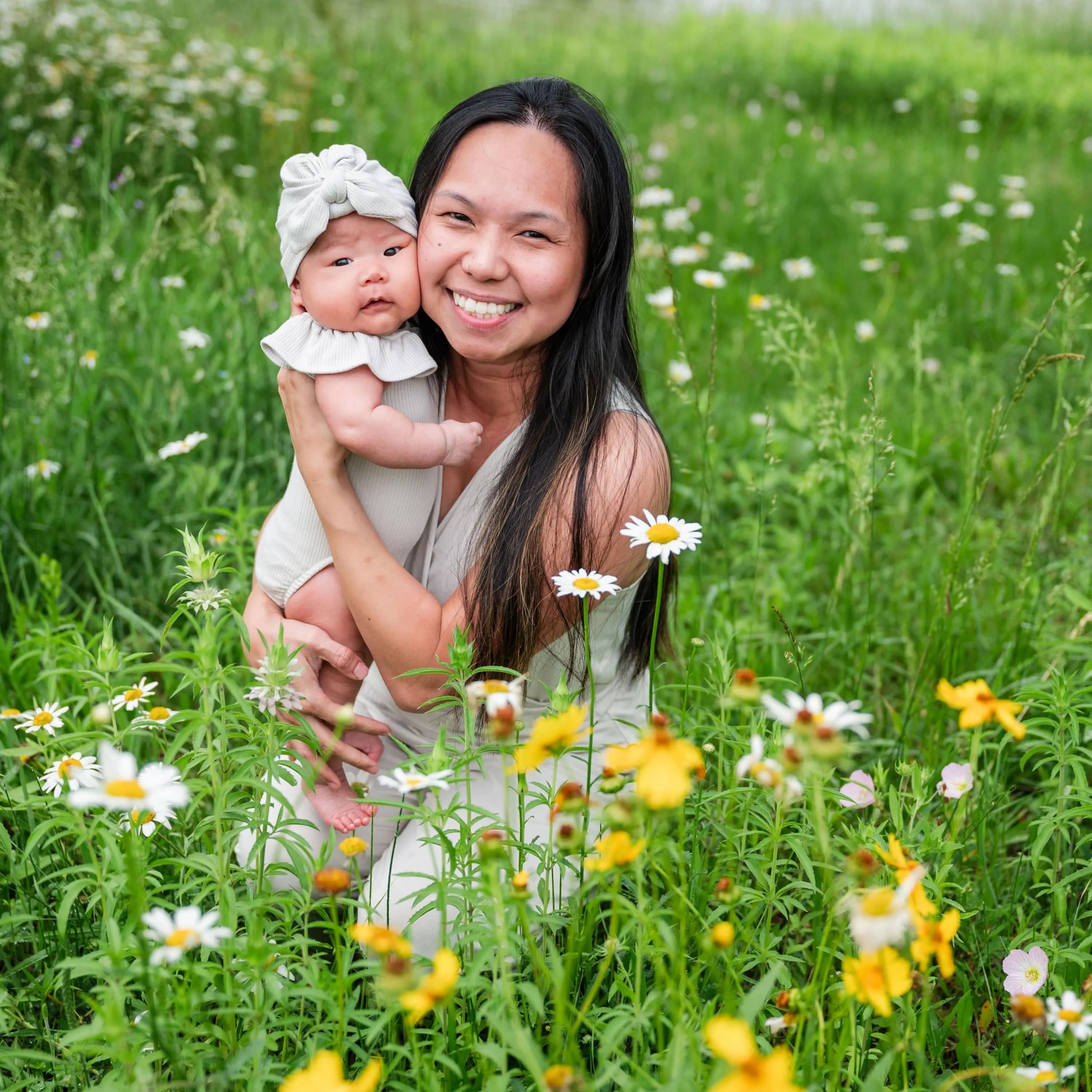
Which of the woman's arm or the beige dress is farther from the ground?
the woman's arm

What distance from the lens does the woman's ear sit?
1.74 metres

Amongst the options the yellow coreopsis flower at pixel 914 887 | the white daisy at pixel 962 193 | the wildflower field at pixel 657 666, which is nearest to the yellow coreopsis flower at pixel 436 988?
the wildflower field at pixel 657 666

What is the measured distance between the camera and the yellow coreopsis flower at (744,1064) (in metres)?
0.72

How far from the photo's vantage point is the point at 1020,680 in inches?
80.4

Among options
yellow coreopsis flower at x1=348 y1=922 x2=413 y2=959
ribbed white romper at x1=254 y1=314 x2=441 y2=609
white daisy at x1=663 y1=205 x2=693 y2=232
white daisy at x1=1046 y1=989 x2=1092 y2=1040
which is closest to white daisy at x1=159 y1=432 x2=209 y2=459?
ribbed white romper at x1=254 y1=314 x2=441 y2=609

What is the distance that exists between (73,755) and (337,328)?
27.7 inches

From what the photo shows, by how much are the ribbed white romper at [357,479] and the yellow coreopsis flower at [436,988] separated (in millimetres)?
998

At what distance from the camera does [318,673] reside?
1.83 metres

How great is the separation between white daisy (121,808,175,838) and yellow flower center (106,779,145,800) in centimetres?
24

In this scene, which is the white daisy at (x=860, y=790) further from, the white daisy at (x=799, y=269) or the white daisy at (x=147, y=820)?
the white daisy at (x=799, y=269)

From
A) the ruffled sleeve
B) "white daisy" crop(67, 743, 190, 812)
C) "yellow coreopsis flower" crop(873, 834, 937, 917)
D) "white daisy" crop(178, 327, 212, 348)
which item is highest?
the ruffled sleeve

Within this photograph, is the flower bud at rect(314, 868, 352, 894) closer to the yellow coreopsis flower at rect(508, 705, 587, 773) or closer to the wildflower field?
the wildflower field

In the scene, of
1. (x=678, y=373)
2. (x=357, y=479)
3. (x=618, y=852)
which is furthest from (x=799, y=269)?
(x=618, y=852)

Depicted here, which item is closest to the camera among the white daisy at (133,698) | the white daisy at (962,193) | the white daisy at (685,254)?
the white daisy at (133,698)
